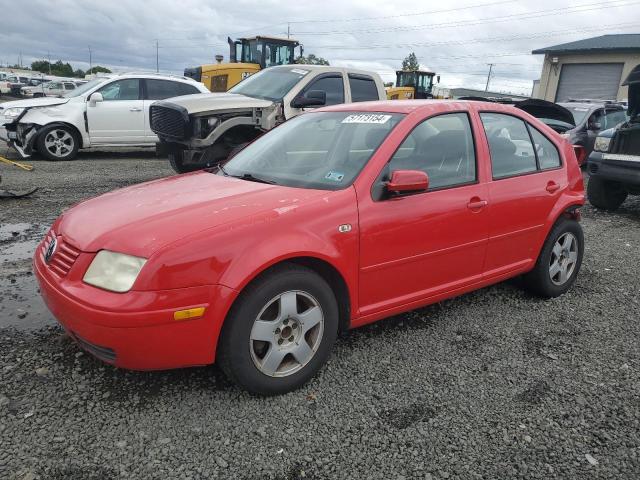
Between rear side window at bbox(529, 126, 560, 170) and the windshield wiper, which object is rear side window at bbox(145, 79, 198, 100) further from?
rear side window at bbox(529, 126, 560, 170)

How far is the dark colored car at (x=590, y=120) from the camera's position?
1131 centimetres

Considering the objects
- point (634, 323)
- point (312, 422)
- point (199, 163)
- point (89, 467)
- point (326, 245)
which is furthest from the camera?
point (199, 163)

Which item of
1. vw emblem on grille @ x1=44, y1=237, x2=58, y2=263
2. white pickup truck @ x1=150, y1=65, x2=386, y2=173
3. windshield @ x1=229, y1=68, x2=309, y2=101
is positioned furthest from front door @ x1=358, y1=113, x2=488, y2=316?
windshield @ x1=229, y1=68, x2=309, y2=101

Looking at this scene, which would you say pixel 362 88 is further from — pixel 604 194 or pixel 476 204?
pixel 476 204

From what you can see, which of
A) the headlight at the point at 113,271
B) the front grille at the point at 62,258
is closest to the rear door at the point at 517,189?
the headlight at the point at 113,271

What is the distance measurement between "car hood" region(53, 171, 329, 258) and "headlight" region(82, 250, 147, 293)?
34 mm

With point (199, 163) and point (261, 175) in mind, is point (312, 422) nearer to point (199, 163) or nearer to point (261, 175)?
point (261, 175)

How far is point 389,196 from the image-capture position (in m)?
2.98

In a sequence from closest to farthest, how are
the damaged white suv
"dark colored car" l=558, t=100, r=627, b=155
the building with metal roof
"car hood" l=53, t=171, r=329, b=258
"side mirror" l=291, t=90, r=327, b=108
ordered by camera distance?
"car hood" l=53, t=171, r=329, b=258
"side mirror" l=291, t=90, r=327, b=108
the damaged white suv
"dark colored car" l=558, t=100, r=627, b=155
the building with metal roof

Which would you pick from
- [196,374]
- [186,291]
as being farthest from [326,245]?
[196,374]

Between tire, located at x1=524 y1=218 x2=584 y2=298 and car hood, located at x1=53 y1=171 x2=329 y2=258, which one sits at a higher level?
car hood, located at x1=53 y1=171 x2=329 y2=258

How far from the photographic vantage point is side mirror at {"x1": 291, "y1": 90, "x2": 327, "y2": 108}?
7.33 m

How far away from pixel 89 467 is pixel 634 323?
146 inches

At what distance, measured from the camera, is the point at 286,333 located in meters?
2.70
